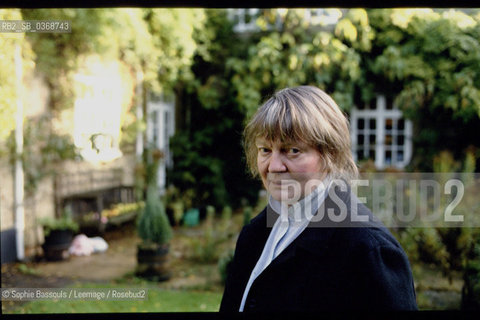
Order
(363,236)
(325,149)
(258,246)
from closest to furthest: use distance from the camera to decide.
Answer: (363,236)
(325,149)
(258,246)

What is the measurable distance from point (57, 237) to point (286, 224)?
5.72 metres

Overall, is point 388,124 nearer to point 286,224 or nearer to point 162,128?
point 162,128

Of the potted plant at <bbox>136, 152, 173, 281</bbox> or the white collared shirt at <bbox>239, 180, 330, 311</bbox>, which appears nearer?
the white collared shirt at <bbox>239, 180, 330, 311</bbox>

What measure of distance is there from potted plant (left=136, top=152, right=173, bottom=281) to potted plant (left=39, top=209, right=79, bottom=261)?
142cm

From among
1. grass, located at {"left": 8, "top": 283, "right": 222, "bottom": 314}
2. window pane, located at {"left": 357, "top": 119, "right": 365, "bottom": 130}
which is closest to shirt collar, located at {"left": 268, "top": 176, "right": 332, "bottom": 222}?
grass, located at {"left": 8, "top": 283, "right": 222, "bottom": 314}

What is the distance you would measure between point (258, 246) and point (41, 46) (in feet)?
20.6

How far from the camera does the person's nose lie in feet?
4.62

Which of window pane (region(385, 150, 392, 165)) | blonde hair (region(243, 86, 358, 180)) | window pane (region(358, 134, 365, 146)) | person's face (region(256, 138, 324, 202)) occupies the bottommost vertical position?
window pane (region(385, 150, 392, 165))

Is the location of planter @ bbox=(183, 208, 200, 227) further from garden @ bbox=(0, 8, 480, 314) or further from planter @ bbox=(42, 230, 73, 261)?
planter @ bbox=(42, 230, 73, 261)

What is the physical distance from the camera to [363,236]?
1.28m

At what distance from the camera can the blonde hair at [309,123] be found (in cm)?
137

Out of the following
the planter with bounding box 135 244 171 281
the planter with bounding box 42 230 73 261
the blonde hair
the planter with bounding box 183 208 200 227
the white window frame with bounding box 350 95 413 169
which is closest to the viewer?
the blonde hair

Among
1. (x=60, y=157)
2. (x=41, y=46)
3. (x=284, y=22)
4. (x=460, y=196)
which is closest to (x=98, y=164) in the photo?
(x=60, y=157)

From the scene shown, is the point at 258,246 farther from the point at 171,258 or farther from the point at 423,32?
the point at 423,32
